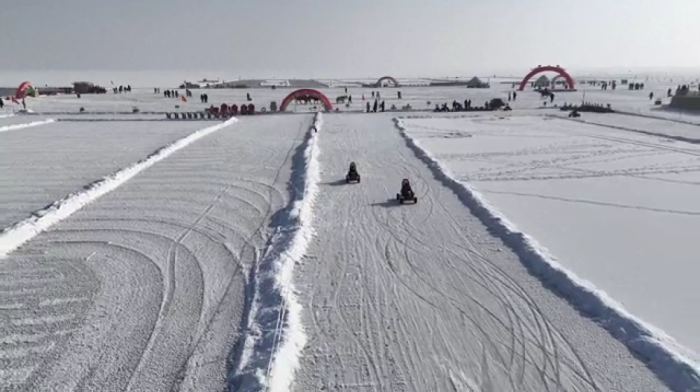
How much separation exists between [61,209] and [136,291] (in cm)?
484

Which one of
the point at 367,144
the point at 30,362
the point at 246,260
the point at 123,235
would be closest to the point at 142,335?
the point at 30,362

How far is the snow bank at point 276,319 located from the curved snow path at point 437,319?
Answer: 168 mm

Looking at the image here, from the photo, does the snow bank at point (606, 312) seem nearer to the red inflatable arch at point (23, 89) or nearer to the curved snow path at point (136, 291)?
the curved snow path at point (136, 291)

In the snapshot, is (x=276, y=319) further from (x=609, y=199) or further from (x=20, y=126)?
(x=20, y=126)

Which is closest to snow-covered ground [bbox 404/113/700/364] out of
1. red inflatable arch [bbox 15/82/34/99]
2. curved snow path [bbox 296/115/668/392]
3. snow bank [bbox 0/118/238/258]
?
curved snow path [bbox 296/115/668/392]

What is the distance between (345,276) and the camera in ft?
24.0

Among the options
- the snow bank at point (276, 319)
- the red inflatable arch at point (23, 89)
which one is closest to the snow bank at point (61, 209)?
the snow bank at point (276, 319)

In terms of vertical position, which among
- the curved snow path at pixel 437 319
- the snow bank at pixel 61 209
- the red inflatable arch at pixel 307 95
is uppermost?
the red inflatable arch at pixel 307 95

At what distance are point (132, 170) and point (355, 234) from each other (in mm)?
8542

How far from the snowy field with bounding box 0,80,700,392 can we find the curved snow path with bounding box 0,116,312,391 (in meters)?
0.03

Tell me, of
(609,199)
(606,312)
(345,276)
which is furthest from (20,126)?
(606,312)

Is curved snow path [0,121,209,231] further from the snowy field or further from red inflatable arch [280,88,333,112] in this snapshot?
red inflatable arch [280,88,333,112]

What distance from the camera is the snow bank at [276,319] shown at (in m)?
4.83

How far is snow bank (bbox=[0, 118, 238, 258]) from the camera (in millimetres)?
8666
